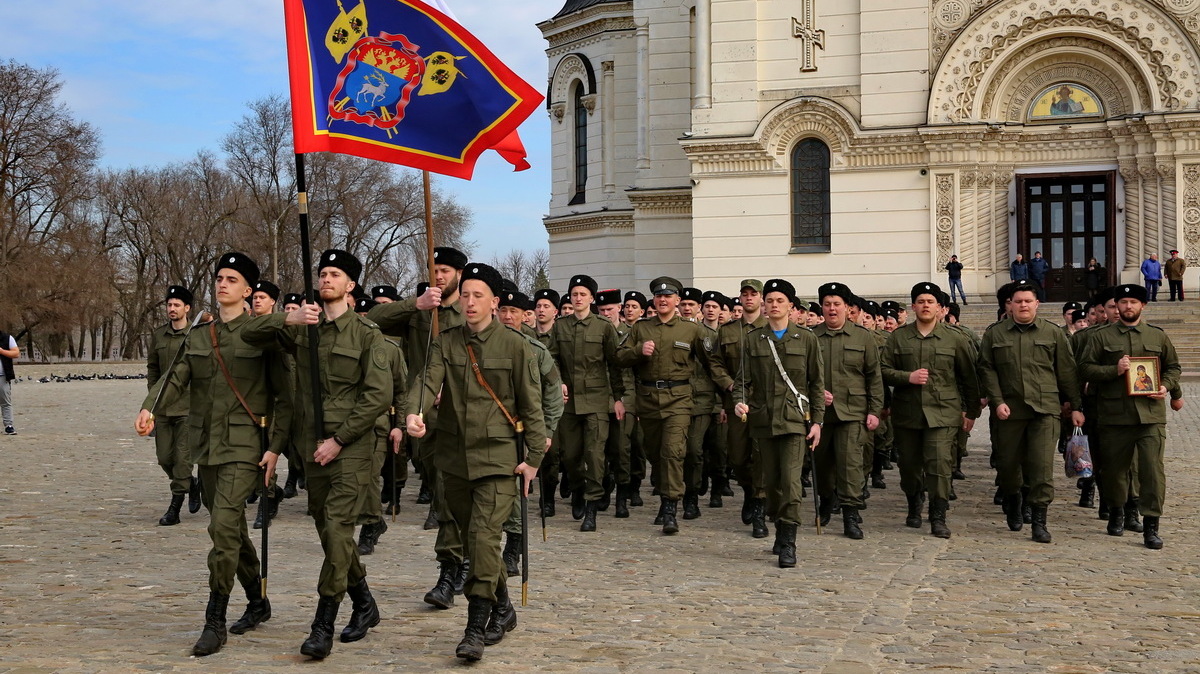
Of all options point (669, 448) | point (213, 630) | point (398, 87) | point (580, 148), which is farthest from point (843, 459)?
point (580, 148)

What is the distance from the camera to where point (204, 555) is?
34.0 feet

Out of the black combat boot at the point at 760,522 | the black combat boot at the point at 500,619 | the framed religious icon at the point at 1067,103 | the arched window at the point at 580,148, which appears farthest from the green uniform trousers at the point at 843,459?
the arched window at the point at 580,148

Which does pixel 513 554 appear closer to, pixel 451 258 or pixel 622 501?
pixel 451 258

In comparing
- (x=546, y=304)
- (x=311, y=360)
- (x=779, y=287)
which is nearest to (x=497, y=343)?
(x=311, y=360)

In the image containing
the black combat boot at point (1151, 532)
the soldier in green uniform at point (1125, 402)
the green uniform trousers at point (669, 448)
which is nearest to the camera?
the black combat boot at point (1151, 532)

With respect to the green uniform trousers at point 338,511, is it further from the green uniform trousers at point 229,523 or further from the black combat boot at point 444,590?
the black combat boot at point 444,590

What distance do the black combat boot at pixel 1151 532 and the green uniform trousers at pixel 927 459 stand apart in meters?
1.67

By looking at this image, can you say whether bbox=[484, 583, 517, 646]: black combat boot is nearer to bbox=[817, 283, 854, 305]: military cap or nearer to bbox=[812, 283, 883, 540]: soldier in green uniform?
bbox=[812, 283, 883, 540]: soldier in green uniform

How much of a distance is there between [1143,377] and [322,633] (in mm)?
7766

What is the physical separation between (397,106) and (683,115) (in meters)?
31.2

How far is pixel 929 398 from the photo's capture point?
11812 millimetres

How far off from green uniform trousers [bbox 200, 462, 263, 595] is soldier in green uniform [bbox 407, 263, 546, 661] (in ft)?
3.52

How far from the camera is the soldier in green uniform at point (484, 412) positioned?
24.3 feet

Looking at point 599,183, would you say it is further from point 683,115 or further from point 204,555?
point 204,555
